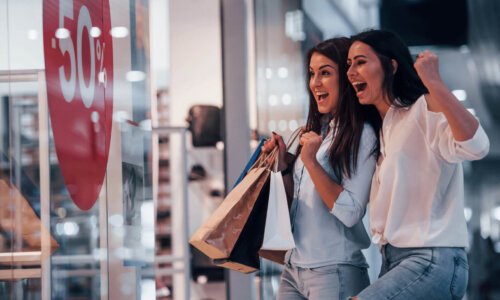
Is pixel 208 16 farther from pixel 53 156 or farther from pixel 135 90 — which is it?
pixel 53 156

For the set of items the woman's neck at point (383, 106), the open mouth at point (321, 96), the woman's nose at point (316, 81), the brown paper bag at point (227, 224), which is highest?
the woman's nose at point (316, 81)

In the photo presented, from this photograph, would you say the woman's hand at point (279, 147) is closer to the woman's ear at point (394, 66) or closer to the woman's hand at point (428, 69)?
the woman's ear at point (394, 66)

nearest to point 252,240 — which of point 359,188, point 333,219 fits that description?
point 333,219

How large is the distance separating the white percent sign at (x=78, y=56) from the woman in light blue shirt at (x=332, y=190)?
0.64 m

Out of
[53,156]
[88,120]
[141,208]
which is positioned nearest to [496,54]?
[141,208]

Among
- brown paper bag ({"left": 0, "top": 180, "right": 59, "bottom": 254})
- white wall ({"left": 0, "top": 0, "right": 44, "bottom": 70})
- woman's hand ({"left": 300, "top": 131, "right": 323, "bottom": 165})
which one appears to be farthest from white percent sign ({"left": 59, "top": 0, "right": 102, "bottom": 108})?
woman's hand ({"left": 300, "top": 131, "right": 323, "bottom": 165})

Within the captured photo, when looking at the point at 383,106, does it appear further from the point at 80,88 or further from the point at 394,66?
the point at 80,88

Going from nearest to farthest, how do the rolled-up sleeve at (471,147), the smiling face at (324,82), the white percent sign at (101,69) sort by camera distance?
the rolled-up sleeve at (471,147), the white percent sign at (101,69), the smiling face at (324,82)

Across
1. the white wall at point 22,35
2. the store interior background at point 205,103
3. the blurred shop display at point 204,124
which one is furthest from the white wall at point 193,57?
the white wall at point 22,35

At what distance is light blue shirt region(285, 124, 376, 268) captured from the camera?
167 cm

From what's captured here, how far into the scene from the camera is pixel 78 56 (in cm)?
140

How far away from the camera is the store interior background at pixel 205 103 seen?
1076 mm

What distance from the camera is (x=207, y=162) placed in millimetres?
5594

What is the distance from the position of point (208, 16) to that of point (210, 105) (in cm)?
91
